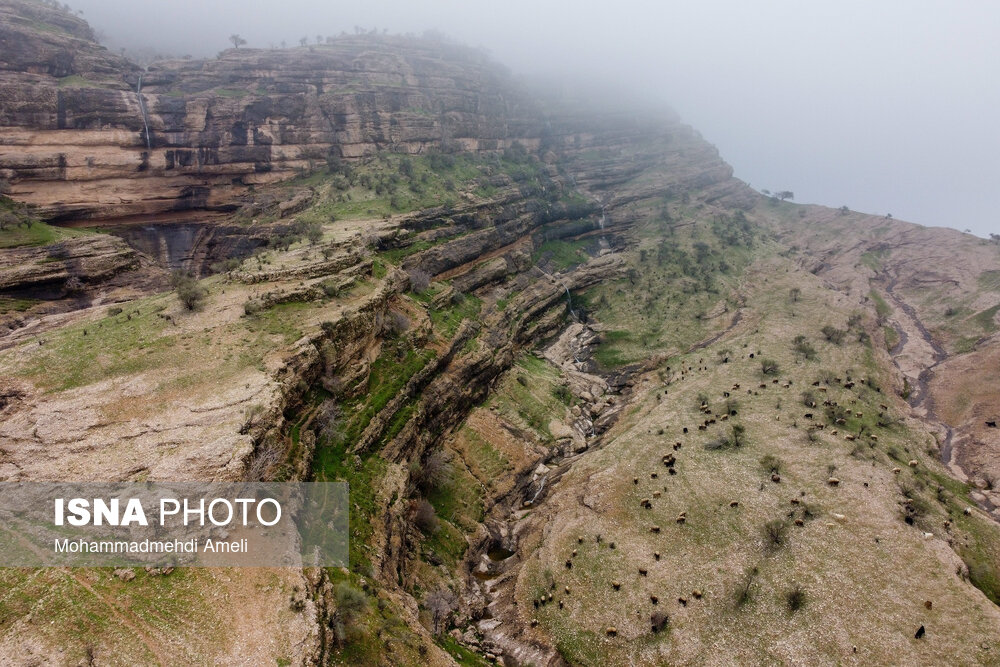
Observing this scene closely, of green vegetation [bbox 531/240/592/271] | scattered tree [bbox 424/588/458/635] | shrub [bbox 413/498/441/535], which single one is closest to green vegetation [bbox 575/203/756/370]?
green vegetation [bbox 531/240/592/271]

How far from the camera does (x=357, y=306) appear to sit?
4228 centimetres

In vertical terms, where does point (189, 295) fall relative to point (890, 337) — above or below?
below

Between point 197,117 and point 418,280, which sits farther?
point 197,117

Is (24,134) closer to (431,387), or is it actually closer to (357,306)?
(357,306)

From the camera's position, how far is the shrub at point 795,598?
27.9 meters

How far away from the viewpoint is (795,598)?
28141mm

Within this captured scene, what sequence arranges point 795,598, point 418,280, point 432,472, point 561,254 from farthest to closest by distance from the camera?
point 561,254, point 418,280, point 432,472, point 795,598

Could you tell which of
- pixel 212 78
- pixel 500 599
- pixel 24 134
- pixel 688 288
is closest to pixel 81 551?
pixel 500 599

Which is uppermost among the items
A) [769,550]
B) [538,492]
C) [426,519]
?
[769,550]

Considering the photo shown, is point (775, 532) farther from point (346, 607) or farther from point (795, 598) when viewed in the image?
point (346, 607)

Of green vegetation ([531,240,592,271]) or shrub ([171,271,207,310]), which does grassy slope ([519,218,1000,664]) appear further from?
green vegetation ([531,240,592,271])

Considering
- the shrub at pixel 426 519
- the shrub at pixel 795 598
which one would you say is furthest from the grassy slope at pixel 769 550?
the shrub at pixel 426 519

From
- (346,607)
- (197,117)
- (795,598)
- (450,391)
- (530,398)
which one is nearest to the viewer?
(346,607)

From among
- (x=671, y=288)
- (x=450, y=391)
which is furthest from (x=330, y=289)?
(x=671, y=288)
